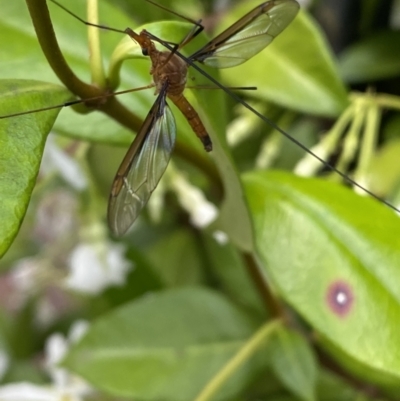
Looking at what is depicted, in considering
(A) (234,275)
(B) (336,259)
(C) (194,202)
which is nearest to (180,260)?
(A) (234,275)

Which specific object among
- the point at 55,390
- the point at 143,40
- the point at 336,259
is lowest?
the point at 55,390

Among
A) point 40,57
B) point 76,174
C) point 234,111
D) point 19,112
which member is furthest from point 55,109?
point 234,111

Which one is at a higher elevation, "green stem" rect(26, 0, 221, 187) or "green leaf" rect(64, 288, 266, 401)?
"green stem" rect(26, 0, 221, 187)

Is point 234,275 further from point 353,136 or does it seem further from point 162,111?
point 162,111

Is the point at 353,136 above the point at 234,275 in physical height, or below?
above

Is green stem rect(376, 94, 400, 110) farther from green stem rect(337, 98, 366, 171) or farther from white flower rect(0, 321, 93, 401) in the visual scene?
white flower rect(0, 321, 93, 401)

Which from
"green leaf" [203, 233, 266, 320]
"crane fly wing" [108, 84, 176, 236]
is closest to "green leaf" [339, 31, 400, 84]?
"green leaf" [203, 233, 266, 320]
